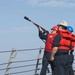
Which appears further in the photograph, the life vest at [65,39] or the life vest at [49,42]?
the life vest at [49,42]

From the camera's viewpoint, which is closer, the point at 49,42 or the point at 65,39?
the point at 65,39

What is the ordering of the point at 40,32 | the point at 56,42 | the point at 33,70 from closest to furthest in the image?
1. the point at 56,42
2. the point at 40,32
3. the point at 33,70

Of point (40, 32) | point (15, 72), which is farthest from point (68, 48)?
point (15, 72)

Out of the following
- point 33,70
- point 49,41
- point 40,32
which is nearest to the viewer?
point 49,41

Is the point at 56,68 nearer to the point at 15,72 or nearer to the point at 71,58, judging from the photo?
the point at 71,58

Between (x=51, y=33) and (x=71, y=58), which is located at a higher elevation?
(x=51, y=33)

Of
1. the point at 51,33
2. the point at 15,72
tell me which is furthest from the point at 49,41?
the point at 15,72

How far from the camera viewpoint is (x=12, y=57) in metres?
9.38

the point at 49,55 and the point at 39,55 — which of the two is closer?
the point at 49,55

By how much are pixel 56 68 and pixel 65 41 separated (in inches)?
26.8

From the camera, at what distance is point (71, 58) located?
838cm

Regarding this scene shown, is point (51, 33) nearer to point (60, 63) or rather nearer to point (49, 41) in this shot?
point (49, 41)

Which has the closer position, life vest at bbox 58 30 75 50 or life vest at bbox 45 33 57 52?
life vest at bbox 58 30 75 50

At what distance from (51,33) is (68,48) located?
0.57 m
